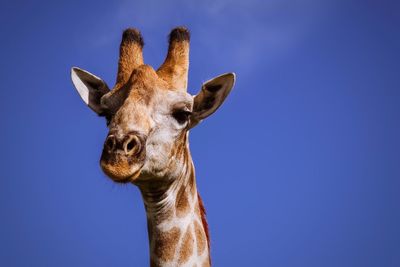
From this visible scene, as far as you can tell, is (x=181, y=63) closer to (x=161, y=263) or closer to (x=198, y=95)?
(x=198, y=95)

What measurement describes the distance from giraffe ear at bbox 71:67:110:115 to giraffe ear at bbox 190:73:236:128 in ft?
5.30

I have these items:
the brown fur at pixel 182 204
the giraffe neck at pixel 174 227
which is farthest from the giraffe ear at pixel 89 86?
the brown fur at pixel 182 204

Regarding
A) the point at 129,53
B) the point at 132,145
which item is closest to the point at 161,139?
the point at 132,145

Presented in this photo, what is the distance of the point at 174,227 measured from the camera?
22.1 ft

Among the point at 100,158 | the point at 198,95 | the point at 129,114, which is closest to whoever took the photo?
the point at 100,158

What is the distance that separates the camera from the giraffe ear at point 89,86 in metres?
7.77

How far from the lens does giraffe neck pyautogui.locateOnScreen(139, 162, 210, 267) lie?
657 centimetres

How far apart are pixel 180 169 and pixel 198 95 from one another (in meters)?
1.25

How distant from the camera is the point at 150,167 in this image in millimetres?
6262

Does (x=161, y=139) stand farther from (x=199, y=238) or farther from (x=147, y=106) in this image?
(x=199, y=238)

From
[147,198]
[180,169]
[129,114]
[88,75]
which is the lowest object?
[147,198]

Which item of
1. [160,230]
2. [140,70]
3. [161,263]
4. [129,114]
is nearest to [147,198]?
[160,230]

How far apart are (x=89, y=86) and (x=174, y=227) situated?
2.87 m

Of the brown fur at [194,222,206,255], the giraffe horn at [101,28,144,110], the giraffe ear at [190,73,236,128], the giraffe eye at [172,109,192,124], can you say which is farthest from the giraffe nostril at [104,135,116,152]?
the brown fur at [194,222,206,255]
